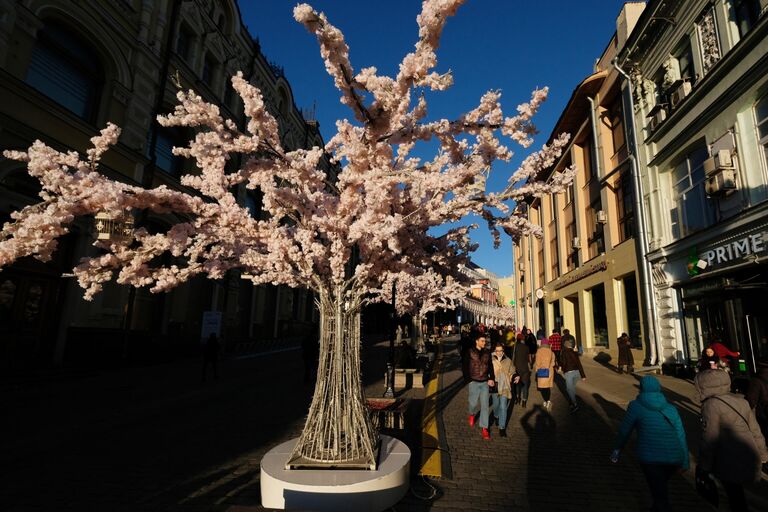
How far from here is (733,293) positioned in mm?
11023

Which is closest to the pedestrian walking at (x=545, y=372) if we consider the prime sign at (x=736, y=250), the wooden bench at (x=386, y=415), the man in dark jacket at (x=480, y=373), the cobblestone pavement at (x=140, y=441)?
the man in dark jacket at (x=480, y=373)

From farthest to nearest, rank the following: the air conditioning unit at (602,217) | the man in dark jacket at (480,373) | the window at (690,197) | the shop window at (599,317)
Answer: the shop window at (599,317)
the air conditioning unit at (602,217)
the window at (690,197)
the man in dark jacket at (480,373)

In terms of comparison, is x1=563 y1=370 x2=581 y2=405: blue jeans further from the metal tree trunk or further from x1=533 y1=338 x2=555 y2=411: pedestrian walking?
the metal tree trunk

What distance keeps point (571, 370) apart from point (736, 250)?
5.94 metres

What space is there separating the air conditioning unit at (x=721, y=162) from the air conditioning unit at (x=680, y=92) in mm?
3092

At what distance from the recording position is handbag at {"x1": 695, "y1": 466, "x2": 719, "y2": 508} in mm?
3764

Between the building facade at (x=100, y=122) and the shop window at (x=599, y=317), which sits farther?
the shop window at (x=599, y=317)

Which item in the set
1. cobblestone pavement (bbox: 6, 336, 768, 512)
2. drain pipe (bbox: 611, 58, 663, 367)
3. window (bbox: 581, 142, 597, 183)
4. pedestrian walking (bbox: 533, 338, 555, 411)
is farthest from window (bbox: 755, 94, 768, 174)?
window (bbox: 581, 142, 597, 183)

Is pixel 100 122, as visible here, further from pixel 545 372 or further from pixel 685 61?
pixel 685 61

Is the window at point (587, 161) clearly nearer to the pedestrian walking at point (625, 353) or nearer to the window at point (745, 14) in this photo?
the pedestrian walking at point (625, 353)

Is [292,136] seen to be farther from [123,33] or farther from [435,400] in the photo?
[435,400]

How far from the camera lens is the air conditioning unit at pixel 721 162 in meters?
11.0

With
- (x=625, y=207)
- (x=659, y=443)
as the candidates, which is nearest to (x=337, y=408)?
(x=659, y=443)

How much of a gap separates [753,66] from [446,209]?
35.9 ft
